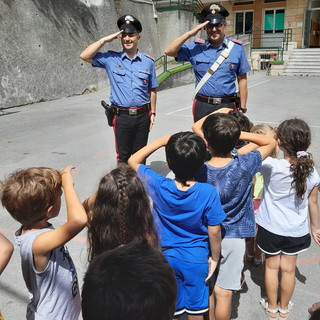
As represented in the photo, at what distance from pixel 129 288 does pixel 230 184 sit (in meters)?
1.30

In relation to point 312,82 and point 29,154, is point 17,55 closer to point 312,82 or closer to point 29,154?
point 29,154

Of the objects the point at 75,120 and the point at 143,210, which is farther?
the point at 75,120

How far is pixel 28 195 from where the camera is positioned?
5.59 ft

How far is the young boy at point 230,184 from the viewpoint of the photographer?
2.14 metres

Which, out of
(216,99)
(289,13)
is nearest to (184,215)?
(216,99)

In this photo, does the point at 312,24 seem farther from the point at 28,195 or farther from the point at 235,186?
the point at 28,195

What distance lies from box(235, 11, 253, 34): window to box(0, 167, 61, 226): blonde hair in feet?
85.9

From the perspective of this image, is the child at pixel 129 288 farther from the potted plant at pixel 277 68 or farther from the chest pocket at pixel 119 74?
the potted plant at pixel 277 68

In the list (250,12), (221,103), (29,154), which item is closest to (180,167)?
(221,103)

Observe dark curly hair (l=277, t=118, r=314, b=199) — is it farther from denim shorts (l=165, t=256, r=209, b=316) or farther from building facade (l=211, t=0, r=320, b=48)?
building facade (l=211, t=0, r=320, b=48)

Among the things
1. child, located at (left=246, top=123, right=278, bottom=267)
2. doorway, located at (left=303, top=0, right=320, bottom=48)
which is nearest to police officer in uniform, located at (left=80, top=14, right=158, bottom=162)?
child, located at (left=246, top=123, right=278, bottom=267)

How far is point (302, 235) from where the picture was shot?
2.40 metres

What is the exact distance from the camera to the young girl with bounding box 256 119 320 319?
7.48 ft

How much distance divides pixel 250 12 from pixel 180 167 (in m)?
26.4
